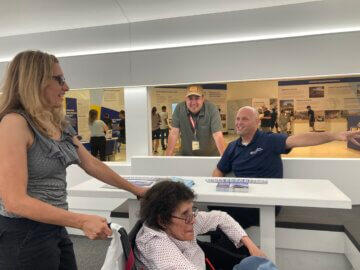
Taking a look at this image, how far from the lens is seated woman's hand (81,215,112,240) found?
1.13 meters

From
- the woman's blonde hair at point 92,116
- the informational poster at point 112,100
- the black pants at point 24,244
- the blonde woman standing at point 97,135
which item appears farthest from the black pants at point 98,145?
the black pants at point 24,244

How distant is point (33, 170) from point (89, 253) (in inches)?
98.7

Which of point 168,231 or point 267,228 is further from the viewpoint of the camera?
point 267,228

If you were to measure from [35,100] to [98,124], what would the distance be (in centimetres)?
509

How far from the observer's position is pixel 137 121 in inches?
168

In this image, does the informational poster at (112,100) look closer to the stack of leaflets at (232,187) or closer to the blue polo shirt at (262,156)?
the blue polo shirt at (262,156)

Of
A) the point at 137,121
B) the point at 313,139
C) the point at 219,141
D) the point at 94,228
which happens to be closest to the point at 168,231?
the point at 94,228

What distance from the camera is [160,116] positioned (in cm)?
504

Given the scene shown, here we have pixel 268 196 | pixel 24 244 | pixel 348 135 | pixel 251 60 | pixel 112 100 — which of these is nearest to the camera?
pixel 24 244

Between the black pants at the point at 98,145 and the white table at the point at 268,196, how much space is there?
4030mm

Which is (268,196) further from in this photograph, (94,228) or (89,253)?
(89,253)

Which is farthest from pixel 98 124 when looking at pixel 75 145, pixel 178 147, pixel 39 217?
pixel 39 217

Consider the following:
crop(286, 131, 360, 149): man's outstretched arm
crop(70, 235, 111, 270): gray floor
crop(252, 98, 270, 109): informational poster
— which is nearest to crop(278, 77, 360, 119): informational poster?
crop(252, 98, 270, 109): informational poster

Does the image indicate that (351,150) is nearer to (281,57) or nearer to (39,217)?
(281,57)
